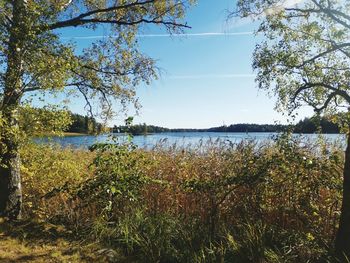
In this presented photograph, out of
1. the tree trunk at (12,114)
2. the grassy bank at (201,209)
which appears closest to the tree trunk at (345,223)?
the grassy bank at (201,209)

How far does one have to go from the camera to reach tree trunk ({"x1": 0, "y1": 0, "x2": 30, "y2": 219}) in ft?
23.5

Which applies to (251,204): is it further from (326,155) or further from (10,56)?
(10,56)

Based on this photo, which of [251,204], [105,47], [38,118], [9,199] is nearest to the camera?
[251,204]

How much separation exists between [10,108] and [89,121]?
413 centimetres

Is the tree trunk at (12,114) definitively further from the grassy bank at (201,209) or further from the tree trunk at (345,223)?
the tree trunk at (345,223)

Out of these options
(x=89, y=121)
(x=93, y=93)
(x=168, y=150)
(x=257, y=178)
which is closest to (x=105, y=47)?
(x=93, y=93)

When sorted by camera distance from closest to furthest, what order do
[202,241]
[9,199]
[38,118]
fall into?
[202,241] < [38,118] < [9,199]

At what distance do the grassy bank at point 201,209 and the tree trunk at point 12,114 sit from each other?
37cm

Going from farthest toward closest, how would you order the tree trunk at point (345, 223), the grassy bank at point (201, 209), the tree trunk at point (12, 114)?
the tree trunk at point (12, 114) < the grassy bank at point (201, 209) < the tree trunk at point (345, 223)

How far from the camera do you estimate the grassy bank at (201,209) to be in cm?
626

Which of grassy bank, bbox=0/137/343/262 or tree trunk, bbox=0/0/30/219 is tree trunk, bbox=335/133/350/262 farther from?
tree trunk, bbox=0/0/30/219

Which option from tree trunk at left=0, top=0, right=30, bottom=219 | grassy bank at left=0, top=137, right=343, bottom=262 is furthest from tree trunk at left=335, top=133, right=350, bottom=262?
tree trunk at left=0, top=0, right=30, bottom=219

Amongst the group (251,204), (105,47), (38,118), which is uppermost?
(105,47)

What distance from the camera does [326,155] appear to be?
7957mm
